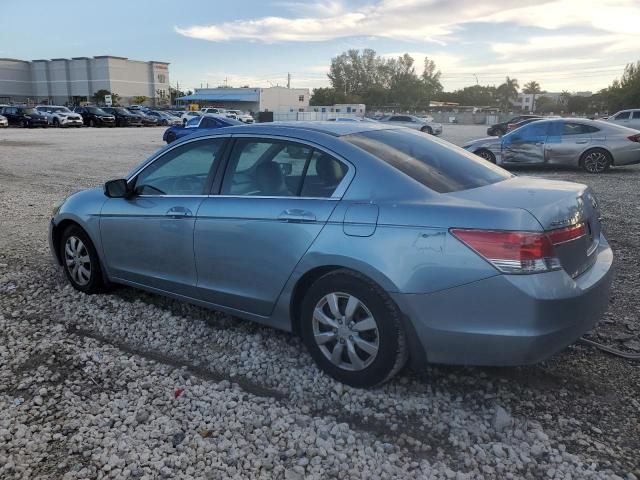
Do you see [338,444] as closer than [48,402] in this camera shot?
Yes

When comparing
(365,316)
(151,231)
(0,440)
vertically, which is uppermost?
(151,231)

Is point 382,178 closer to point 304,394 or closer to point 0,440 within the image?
point 304,394

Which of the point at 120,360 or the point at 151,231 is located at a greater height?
the point at 151,231

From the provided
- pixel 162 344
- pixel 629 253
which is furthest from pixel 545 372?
pixel 629 253

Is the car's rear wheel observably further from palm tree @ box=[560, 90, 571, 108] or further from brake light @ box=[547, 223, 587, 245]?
palm tree @ box=[560, 90, 571, 108]

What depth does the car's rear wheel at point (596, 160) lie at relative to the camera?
45.1 ft

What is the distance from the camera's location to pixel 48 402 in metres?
3.25

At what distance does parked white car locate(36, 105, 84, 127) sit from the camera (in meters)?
41.4

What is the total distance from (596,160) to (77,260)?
12963mm

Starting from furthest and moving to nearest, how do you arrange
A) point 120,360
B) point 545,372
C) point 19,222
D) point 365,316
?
point 19,222 → point 120,360 → point 545,372 → point 365,316

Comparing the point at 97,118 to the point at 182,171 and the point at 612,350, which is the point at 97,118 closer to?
the point at 182,171

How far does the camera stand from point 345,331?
326 cm

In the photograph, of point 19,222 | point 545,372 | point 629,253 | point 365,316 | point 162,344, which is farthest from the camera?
point 19,222

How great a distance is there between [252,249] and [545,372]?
2038mm
